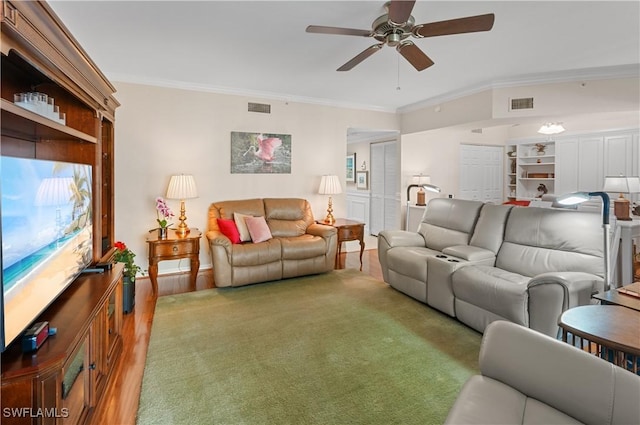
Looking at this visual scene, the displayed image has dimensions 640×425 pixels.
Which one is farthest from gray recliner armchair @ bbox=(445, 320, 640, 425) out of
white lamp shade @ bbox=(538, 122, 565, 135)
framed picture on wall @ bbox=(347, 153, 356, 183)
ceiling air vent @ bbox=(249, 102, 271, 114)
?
framed picture on wall @ bbox=(347, 153, 356, 183)

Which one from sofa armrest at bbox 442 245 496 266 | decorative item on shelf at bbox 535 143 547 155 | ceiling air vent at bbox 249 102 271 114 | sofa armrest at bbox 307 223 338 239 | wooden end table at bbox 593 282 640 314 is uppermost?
ceiling air vent at bbox 249 102 271 114

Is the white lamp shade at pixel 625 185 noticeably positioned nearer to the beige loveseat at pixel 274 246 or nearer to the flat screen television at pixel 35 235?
the beige loveseat at pixel 274 246

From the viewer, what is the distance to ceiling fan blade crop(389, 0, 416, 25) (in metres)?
2.02

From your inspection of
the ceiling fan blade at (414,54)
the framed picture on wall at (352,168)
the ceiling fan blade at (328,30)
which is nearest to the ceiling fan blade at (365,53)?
the ceiling fan blade at (414,54)

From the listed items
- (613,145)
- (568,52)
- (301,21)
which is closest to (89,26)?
(301,21)

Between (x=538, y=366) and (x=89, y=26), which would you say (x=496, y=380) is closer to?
(x=538, y=366)

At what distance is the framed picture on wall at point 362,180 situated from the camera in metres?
7.81

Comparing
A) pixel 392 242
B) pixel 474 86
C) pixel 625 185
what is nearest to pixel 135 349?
pixel 392 242

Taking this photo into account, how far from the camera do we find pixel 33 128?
204 centimetres

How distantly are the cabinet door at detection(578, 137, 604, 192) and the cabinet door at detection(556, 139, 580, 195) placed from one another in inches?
3.3

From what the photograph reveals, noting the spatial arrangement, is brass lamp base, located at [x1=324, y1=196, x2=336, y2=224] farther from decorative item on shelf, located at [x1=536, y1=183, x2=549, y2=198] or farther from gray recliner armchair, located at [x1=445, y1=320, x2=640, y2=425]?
decorative item on shelf, located at [x1=536, y1=183, x2=549, y2=198]

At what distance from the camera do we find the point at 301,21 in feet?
9.20

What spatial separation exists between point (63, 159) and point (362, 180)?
20.7 ft

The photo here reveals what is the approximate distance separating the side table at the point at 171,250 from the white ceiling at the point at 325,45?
6.41 feet
